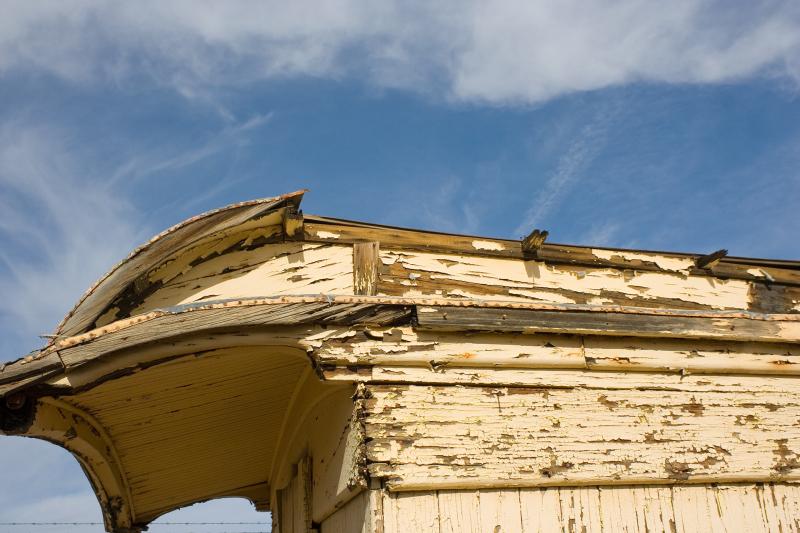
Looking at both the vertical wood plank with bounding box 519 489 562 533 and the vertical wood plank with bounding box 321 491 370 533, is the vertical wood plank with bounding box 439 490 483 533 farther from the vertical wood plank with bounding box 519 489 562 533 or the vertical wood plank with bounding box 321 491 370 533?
the vertical wood plank with bounding box 321 491 370 533

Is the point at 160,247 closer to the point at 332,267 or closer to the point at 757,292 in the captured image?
the point at 332,267

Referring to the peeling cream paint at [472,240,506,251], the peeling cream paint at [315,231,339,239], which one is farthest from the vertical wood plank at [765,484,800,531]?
the peeling cream paint at [315,231,339,239]

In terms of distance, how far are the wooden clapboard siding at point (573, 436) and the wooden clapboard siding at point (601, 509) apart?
6 cm

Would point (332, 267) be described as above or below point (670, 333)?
above

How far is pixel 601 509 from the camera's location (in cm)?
345

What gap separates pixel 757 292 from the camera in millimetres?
5539

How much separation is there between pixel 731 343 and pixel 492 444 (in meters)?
1.54

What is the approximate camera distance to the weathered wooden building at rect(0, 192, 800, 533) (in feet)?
10.9

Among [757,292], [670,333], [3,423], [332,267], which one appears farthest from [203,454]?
[757,292]

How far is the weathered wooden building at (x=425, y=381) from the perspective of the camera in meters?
3.32

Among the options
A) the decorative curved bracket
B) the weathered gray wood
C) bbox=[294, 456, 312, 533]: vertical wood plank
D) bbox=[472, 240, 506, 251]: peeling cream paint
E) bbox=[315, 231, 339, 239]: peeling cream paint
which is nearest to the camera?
the weathered gray wood

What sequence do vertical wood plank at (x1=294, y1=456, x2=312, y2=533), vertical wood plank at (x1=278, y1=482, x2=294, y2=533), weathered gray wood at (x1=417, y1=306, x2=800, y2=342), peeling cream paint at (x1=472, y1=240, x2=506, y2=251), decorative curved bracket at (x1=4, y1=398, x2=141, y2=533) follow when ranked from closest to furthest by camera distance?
weathered gray wood at (x1=417, y1=306, x2=800, y2=342) < decorative curved bracket at (x1=4, y1=398, x2=141, y2=533) < vertical wood plank at (x1=294, y1=456, x2=312, y2=533) < peeling cream paint at (x1=472, y1=240, x2=506, y2=251) < vertical wood plank at (x1=278, y1=482, x2=294, y2=533)

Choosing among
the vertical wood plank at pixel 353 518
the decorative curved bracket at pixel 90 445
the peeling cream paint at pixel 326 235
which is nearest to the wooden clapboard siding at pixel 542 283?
the peeling cream paint at pixel 326 235

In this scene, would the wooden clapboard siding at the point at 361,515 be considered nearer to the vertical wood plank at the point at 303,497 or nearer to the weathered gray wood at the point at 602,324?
the vertical wood plank at the point at 303,497
